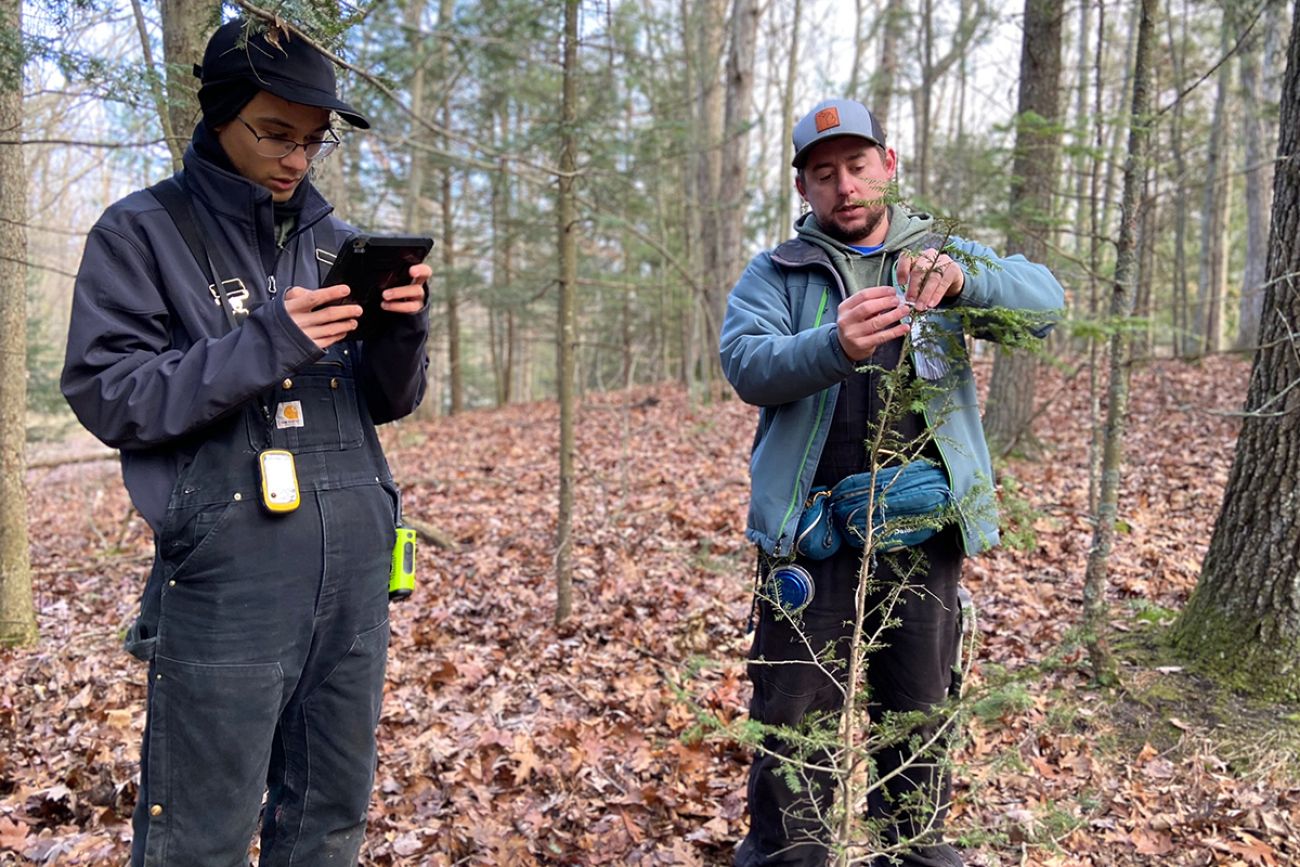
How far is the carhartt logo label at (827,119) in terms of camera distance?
234 centimetres

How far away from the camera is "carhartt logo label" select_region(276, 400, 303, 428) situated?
1.94m

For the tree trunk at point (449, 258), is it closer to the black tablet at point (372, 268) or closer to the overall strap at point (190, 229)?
the overall strap at point (190, 229)

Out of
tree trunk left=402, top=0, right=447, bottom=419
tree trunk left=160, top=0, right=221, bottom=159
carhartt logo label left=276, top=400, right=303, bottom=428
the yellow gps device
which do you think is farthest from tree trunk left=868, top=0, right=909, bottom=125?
the yellow gps device

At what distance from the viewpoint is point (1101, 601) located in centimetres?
392

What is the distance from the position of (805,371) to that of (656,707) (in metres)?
2.67

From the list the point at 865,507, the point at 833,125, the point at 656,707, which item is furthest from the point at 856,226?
the point at 656,707

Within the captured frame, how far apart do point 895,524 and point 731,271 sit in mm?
12440

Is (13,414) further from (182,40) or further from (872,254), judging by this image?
(872,254)

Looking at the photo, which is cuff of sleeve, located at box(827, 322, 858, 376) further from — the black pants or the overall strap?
the overall strap

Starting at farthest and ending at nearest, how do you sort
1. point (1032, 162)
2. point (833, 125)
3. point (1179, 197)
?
point (1179, 197) → point (1032, 162) → point (833, 125)

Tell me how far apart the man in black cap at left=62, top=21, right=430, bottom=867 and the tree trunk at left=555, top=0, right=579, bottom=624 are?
116 inches

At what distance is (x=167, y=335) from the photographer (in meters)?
1.88

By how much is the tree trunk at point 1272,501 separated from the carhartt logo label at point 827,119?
218 centimetres

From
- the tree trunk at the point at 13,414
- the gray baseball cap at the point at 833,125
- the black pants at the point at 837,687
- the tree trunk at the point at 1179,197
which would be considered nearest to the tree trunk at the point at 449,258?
the tree trunk at the point at 13,414
